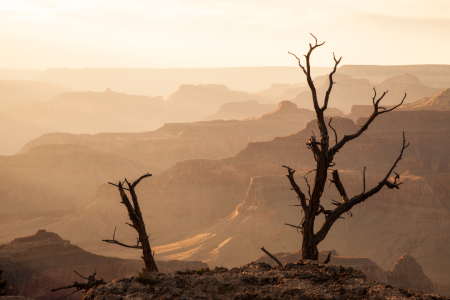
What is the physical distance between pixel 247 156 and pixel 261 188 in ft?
72.0

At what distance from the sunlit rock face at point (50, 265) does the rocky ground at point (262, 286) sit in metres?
37.1

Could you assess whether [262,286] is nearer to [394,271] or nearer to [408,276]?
[394,271]

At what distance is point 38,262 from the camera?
156 feet

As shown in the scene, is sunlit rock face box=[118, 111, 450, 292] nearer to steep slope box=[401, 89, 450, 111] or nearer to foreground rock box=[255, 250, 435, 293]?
foreground rock box=[255, 250, 435, 293]

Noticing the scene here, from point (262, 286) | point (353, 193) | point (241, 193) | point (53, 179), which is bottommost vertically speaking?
point (241, 193)

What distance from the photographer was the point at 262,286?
8758 mm

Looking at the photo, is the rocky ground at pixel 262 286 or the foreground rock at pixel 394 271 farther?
the foreground rock at pixel 394 271

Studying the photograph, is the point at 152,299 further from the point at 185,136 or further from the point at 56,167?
the point at 185,136

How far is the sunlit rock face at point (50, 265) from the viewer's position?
146ft

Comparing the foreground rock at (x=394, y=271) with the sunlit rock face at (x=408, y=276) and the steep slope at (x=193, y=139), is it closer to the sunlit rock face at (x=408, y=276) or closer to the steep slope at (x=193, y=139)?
the sunlit rock face at (x=408, y=276)

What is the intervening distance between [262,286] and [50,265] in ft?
143

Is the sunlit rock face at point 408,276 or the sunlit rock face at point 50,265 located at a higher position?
the sunlit rock face at point 50,265

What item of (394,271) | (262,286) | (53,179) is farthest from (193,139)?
(262,286)

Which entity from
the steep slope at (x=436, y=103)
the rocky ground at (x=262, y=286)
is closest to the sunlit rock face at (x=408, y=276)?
the rocky ground at (x=262, y=286)
